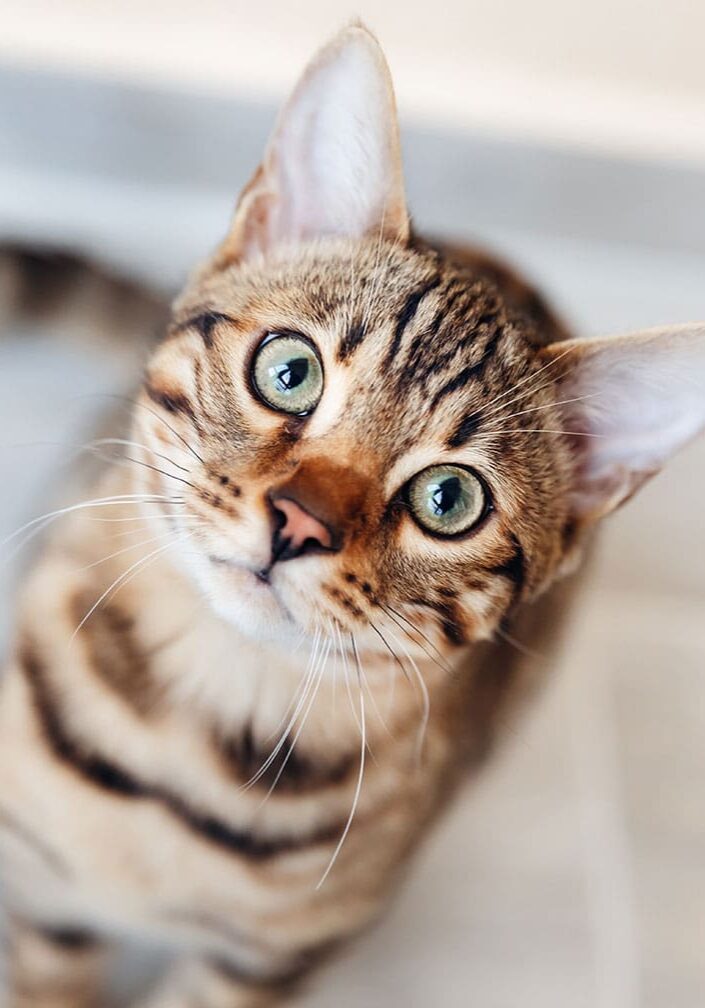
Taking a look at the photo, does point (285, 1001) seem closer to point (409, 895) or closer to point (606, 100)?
point (409, 895)

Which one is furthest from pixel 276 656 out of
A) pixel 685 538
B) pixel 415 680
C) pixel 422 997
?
pixel 685 538

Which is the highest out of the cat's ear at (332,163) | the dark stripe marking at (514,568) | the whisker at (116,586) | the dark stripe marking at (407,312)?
the cat's ear at (332,163)

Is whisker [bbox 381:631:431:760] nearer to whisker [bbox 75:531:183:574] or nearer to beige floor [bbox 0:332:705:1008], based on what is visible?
whisker [bbox 75:531:183:574]

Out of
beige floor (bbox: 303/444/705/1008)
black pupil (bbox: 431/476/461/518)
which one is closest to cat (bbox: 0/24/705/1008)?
black pupil (bbox: 431/476/461/518)

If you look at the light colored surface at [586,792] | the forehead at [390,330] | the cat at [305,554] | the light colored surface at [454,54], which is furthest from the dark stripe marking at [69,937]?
the light colored surface at [454,54]

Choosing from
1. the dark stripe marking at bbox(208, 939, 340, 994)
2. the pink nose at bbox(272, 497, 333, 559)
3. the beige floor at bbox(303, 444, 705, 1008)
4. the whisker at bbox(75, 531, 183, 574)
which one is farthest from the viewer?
the beige floor at bbox(303, 444, 705, 1008)

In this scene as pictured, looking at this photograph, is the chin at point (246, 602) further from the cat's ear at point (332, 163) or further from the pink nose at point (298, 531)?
the cat's ear at point (332, 163)
